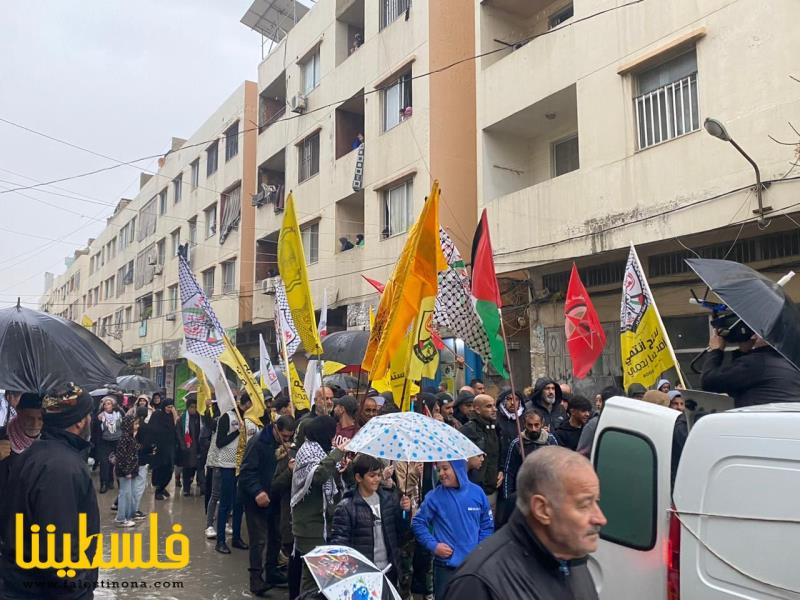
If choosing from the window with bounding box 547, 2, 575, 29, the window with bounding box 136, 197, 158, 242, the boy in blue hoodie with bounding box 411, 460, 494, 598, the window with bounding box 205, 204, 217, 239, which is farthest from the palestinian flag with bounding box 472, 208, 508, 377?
the window with bounding box 136, 197, 158, 242

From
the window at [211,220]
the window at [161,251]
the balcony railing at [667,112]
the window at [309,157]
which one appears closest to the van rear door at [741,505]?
the balcony railing at [667,112]

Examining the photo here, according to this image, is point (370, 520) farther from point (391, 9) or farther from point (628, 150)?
point (391, 9)

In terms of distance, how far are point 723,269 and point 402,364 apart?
8.55 ft

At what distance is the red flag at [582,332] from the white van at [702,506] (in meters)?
5.41

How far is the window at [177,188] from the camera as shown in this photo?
35062 millimetres

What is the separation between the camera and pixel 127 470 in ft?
30.0

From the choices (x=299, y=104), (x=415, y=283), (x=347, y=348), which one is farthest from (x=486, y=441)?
(x=299, y=104)

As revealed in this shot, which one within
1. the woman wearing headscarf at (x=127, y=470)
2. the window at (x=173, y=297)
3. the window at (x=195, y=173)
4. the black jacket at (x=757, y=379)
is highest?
the window at (x=195, y=173)

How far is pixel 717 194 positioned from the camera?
9.35 meters

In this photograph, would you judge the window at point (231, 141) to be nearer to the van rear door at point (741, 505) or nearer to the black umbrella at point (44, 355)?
the black umbrella at point (44, 355)

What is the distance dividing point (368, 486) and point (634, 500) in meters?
1.96

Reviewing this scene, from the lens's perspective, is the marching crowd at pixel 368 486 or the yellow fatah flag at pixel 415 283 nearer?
the marching crowd at pixel 368 486

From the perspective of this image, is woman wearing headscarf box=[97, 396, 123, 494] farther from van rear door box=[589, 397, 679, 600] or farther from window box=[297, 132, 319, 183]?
window box=[297, 132, 319, 183]

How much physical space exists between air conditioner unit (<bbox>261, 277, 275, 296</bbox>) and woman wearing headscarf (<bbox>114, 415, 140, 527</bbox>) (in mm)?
13436
